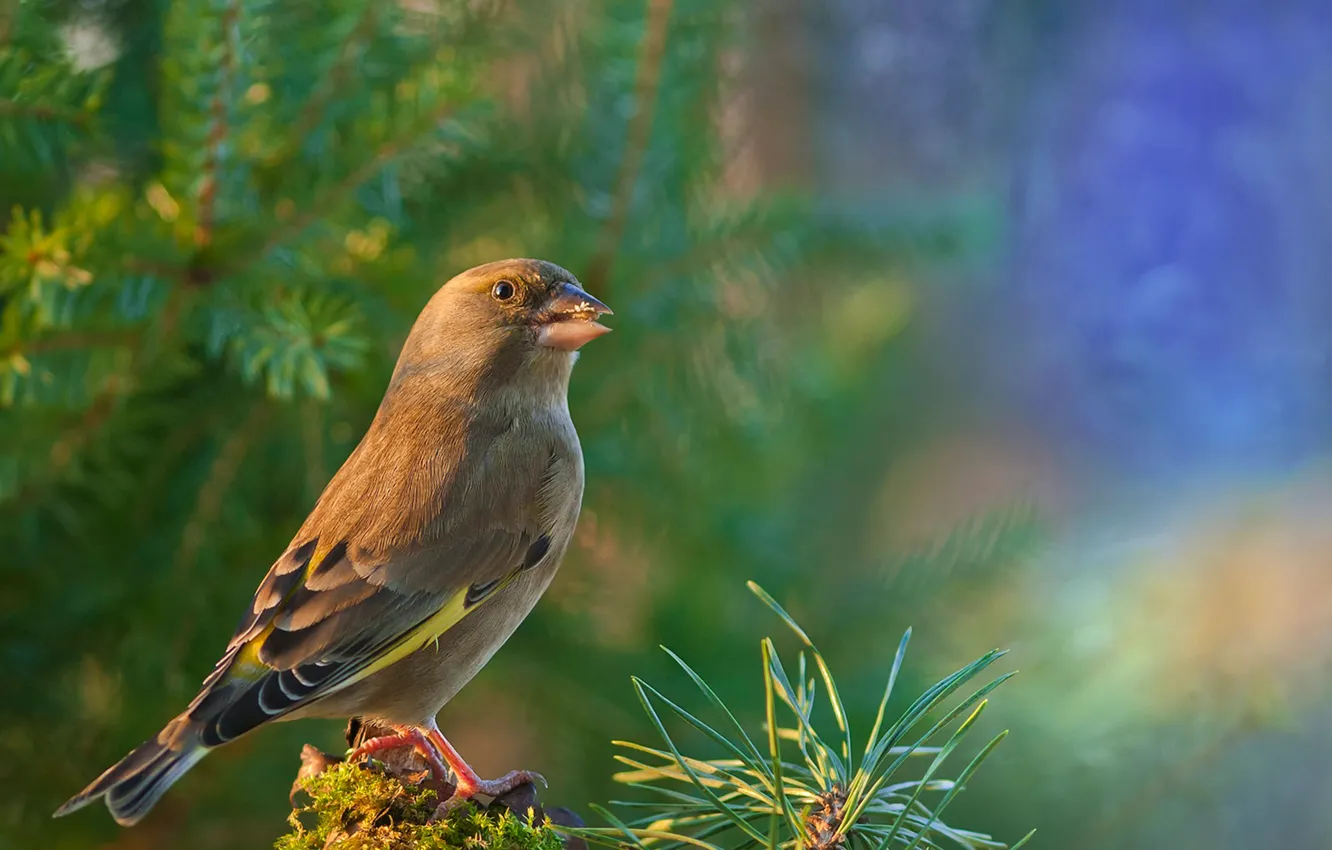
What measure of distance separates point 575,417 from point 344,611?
1.48 feet

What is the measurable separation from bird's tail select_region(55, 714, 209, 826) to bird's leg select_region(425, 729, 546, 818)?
6.2 inches

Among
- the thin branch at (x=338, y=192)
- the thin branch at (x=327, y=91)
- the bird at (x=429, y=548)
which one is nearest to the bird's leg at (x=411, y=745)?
the bird at (x=429, y=548)

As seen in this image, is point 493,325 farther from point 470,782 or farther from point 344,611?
point 470,782

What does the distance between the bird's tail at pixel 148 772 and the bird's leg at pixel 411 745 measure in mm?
109

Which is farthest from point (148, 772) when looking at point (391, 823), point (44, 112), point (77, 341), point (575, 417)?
point (575, 417)

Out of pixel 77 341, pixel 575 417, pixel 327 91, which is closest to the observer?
pixel 77 341

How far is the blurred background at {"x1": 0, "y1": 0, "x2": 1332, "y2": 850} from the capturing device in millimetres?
898

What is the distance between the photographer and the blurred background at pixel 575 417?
90cm

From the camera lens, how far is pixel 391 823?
2.35 ft

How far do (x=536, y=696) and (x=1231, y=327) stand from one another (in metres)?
1.92

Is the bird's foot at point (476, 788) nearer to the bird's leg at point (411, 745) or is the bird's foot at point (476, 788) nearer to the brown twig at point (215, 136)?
the bird's leg at point (411, 745)

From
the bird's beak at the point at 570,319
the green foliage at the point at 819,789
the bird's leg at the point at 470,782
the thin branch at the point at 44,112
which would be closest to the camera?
the green foliage at the point at 819,789

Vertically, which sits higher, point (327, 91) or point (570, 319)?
point (327, 91)

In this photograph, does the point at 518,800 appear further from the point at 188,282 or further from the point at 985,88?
the point at 985,88
